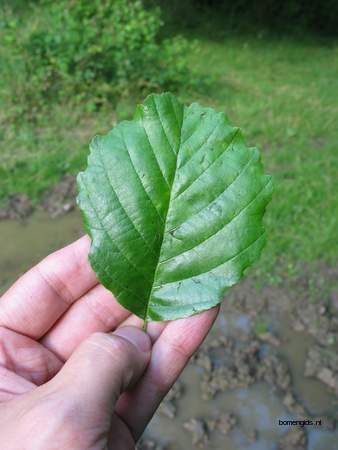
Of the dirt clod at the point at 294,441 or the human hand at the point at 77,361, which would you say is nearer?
the human hand at the point at 77,361

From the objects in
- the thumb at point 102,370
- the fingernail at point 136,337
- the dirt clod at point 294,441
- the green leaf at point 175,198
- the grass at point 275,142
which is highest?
the green leaf at point 175,198

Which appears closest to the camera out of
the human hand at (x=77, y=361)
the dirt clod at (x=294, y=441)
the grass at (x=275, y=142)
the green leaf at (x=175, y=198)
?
the human hand at (x=77, y=361)

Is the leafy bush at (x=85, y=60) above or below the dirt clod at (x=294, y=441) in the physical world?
above

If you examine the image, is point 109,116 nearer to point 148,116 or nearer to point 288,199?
point 288,199

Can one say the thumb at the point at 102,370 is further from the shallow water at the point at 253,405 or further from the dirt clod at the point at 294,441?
the dirt clod at the point at 294,441

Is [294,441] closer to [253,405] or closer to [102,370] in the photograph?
[253,405]

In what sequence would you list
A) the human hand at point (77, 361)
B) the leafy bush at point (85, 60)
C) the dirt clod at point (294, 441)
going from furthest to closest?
the leafy bush at point (85, 60) < the dirt clod at point (294, 441) < the human hand at point (77, 361)

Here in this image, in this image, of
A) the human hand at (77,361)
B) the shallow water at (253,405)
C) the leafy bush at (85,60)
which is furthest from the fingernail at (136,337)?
the leafy bush at (85,60)

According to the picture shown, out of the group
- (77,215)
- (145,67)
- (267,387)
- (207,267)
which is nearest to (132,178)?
(207,267)
